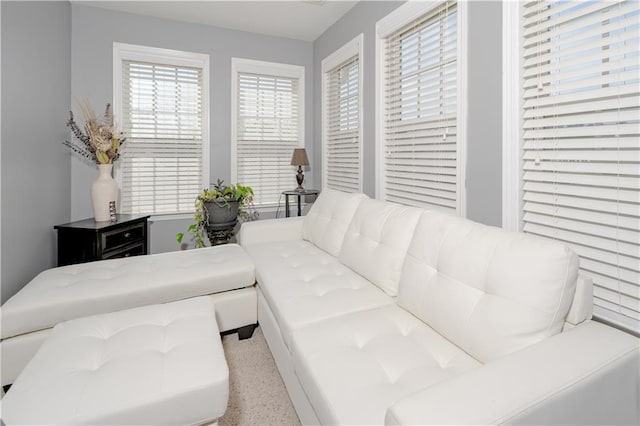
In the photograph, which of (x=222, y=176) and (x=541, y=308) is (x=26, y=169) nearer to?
(x=222, y=176)

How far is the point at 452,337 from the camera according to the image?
125 centimetres

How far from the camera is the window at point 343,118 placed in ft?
10.2

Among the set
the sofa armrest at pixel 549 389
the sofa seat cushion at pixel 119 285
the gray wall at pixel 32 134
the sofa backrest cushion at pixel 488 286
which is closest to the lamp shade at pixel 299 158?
the sofa seat cushion at pixel 119 285

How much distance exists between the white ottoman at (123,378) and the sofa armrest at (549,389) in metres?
0.67

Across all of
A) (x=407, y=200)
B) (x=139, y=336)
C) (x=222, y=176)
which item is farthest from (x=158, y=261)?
(x=407, y=200)

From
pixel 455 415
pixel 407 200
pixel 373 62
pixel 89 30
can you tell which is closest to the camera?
pixel 455 415

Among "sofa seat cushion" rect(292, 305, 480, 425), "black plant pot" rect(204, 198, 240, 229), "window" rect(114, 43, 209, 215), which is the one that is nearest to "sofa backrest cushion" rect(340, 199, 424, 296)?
"sofa seat cushion" rect(292, 305, 480, 425)

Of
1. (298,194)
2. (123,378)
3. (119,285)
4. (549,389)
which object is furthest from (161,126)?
(549,389)

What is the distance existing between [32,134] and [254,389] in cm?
237

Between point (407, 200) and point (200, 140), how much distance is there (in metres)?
2.43

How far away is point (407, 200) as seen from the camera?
250cm

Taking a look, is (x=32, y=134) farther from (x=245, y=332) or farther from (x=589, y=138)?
(x=589, y=138)

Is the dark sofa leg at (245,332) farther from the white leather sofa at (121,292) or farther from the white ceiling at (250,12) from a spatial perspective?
the white ceiling at (250,12)

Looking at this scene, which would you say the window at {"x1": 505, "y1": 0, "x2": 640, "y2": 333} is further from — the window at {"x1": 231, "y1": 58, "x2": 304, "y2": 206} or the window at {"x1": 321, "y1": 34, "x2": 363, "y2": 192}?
the window at {"x1": 231, "y1": 58, "x2": 304, "y2": 206}
